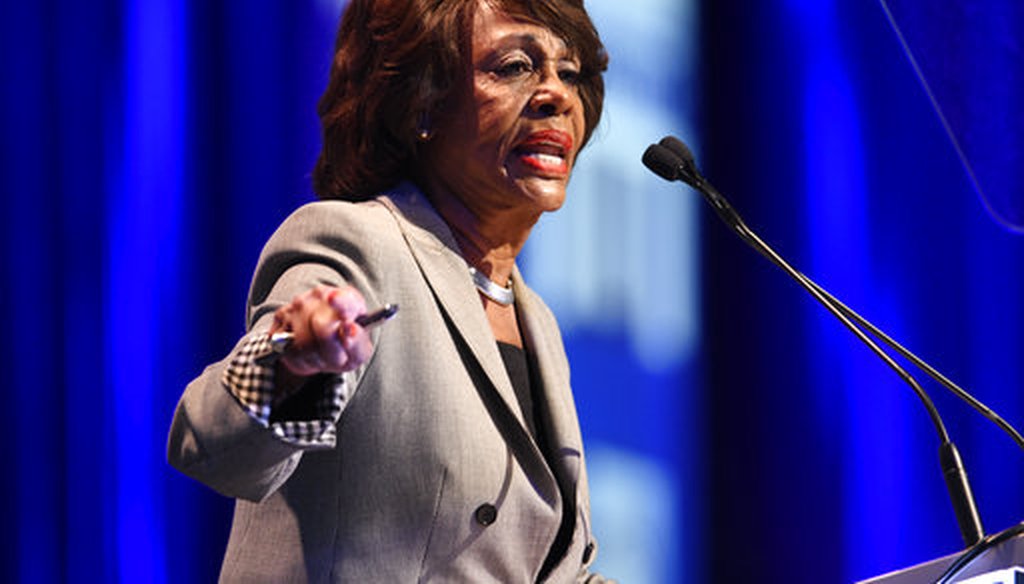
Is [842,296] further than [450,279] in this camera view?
Yes

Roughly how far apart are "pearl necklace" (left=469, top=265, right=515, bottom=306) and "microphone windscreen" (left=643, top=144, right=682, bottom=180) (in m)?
0.25

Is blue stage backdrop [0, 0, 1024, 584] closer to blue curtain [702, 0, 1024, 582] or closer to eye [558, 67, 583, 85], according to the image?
blue curtain [702, 0, 1024, 582]

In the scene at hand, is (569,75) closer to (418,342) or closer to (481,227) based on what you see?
(481,227)

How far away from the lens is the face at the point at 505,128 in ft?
5.07

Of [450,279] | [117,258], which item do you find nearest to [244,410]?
[450,279]

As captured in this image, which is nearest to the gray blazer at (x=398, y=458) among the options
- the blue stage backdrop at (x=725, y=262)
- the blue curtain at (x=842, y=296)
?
the blue stage backdrop at (x=725, y=262)

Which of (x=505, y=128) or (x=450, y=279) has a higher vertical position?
(x=505, y=128)

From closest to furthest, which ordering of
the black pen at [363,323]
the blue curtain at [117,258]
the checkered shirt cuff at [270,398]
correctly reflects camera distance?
1. the black pen at [363,323]
2. the checkered shirt cuff at [270,398]
3. the blue curtain at [117,258]

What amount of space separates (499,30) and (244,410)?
2.24 ft

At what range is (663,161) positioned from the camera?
151 centimetres

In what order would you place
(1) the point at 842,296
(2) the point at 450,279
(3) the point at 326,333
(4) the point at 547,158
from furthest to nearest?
(1) the point at 842,296 < (4) the point at 547,158 < (2) the point at 450,279 < (3) the point at 326,333

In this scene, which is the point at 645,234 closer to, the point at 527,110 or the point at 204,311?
the point at 204,311

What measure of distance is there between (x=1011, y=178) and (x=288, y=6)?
150 centimetres

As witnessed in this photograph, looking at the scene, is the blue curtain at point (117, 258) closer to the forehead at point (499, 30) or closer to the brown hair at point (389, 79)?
the brown hair at point (389, 79)
